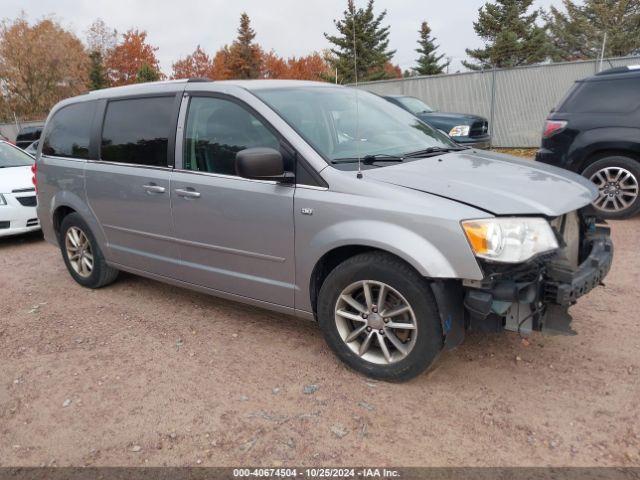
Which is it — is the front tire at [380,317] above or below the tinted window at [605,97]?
below

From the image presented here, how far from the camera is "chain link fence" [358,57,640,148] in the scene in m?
14.2

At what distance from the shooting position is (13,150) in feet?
27.9

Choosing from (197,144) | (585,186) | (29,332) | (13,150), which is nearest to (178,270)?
(197,144)

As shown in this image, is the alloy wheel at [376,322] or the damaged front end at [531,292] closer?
the damaged front end at [531,292]

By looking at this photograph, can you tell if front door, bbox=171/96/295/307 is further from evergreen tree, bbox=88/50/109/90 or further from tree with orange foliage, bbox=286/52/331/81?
tree with orange foliage, bbox=286/52/331/81

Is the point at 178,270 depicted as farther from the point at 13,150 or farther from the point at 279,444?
the point at 13,150

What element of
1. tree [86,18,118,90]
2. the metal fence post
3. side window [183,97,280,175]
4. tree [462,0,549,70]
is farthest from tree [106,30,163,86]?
side window [183,97,280,175]

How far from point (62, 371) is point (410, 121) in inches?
123

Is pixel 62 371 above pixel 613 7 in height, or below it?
below

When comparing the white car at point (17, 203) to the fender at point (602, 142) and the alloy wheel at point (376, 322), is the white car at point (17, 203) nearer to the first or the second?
the alloy wheel at point (376, 322)

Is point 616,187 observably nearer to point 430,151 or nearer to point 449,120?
point 430,151

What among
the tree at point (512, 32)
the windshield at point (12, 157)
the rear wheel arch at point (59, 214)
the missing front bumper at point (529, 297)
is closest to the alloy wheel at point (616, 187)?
the missing front bumper at point (529, 297)

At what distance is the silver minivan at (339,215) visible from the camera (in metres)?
2.77

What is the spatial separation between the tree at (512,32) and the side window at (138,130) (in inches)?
1465
